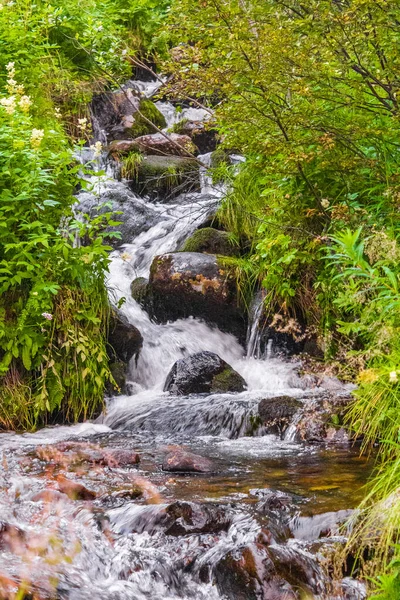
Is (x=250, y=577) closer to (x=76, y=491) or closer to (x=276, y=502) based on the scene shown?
(x=276, y=502)

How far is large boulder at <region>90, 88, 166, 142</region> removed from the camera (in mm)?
12297

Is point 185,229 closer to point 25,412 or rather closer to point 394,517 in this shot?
point 25,412

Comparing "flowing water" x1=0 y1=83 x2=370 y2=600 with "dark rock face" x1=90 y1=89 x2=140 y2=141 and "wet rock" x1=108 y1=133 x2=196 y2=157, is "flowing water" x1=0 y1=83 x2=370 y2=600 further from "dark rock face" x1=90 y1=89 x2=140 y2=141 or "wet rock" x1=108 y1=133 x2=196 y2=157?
"dark rock face" x1=90 y1=89 x2=140 y2=141

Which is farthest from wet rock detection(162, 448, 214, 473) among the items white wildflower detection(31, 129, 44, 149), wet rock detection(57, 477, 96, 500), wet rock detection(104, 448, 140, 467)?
white wildflower detection(31, 129, 44, 149)

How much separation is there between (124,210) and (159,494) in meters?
6.76

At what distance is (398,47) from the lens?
443 cm

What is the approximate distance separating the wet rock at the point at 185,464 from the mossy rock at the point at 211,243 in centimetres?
434

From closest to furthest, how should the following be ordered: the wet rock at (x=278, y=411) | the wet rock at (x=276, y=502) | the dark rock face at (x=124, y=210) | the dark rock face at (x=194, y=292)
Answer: the wet rock at (x=276, y=502) < the wet rock at (x=278, y=411) < the dark rock face at (x=194, y=292) < the dark rock face at (x=124, y=210)

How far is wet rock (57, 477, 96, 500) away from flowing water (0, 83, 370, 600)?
0.05m

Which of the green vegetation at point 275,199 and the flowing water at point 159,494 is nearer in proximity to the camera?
the flowing water at point 159,494

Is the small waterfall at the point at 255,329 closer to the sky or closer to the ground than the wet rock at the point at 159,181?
closer to the ground

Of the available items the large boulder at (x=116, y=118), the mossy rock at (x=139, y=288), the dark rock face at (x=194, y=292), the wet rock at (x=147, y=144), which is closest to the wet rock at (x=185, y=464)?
the dark rock face at (x=194, y=292)

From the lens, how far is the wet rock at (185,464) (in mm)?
4445

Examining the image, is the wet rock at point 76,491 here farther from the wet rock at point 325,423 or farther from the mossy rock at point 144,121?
the mossy rock at point 144,121
